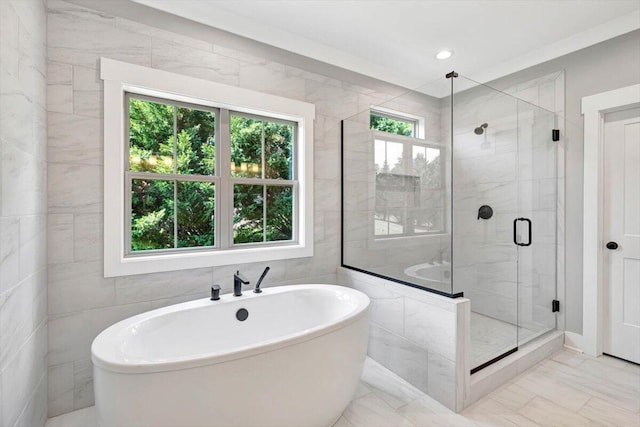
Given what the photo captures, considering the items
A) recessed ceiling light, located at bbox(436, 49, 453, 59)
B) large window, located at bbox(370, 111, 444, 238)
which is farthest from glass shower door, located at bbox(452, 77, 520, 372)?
recessed ceiling light, located at bbox(436, 49, 453, 59)

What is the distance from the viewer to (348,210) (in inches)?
114

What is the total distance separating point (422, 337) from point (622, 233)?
6.14ft

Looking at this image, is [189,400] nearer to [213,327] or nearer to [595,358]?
[213,327]

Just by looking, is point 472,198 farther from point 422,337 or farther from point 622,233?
point 422,337

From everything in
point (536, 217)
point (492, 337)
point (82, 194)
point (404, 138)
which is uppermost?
point (404, 138)

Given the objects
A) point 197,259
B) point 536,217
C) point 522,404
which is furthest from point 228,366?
point 536,217

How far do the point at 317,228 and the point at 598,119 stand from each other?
7.97 feet

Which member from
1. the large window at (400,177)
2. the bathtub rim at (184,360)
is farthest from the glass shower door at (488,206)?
the bathtub rim at (184,360)

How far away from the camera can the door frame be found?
8.19ft

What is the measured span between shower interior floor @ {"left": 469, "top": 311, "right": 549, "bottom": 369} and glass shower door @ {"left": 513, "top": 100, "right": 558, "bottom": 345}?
152mm

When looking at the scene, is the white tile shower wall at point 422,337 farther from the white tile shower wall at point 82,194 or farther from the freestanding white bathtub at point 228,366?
the white tile shower wall at point 82,194

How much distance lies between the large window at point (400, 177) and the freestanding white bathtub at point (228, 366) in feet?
3.14

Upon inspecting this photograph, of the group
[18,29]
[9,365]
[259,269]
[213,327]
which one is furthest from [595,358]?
[18,29]

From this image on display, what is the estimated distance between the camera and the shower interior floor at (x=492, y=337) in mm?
2217
